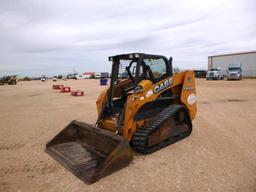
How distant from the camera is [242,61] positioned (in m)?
43.5

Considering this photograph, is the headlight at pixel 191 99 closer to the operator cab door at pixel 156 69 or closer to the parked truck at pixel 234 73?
the operator cab door at pixel 156 69

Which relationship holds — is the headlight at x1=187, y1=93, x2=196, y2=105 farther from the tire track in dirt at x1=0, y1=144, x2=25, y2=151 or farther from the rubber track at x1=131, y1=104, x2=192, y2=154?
the tire track in dirt at x1=0, y1=144, x2=25, y2=151

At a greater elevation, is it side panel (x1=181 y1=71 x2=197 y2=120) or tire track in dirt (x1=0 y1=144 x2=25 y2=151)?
side panel (x1=181 y1=71 x2=197 y2=120)

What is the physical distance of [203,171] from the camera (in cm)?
358

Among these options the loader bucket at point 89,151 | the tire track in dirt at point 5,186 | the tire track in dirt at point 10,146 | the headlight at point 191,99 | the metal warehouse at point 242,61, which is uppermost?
the metal warehouse at point 242,61

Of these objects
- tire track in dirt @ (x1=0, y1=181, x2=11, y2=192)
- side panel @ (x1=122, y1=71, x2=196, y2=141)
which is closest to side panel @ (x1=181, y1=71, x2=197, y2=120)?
side panel @ (x1=122, y1=71, x2=196, y2=141)

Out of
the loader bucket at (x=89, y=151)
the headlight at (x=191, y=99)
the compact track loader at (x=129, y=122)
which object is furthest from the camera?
the headlight at (x=191, y=99)

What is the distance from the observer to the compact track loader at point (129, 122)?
3779mm

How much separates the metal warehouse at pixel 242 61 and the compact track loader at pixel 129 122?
4212cm

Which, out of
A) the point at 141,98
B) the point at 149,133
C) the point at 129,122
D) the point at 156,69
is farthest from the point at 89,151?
the point at 156,69

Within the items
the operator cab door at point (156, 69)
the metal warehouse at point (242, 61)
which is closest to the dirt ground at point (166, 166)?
the operator cab door at point (156, 69)

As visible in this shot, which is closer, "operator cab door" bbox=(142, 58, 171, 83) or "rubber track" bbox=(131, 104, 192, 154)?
"rubber track" bbox=(131, 104, 192, 154)

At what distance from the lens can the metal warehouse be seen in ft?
136

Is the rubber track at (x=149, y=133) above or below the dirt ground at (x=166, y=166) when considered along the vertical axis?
above
